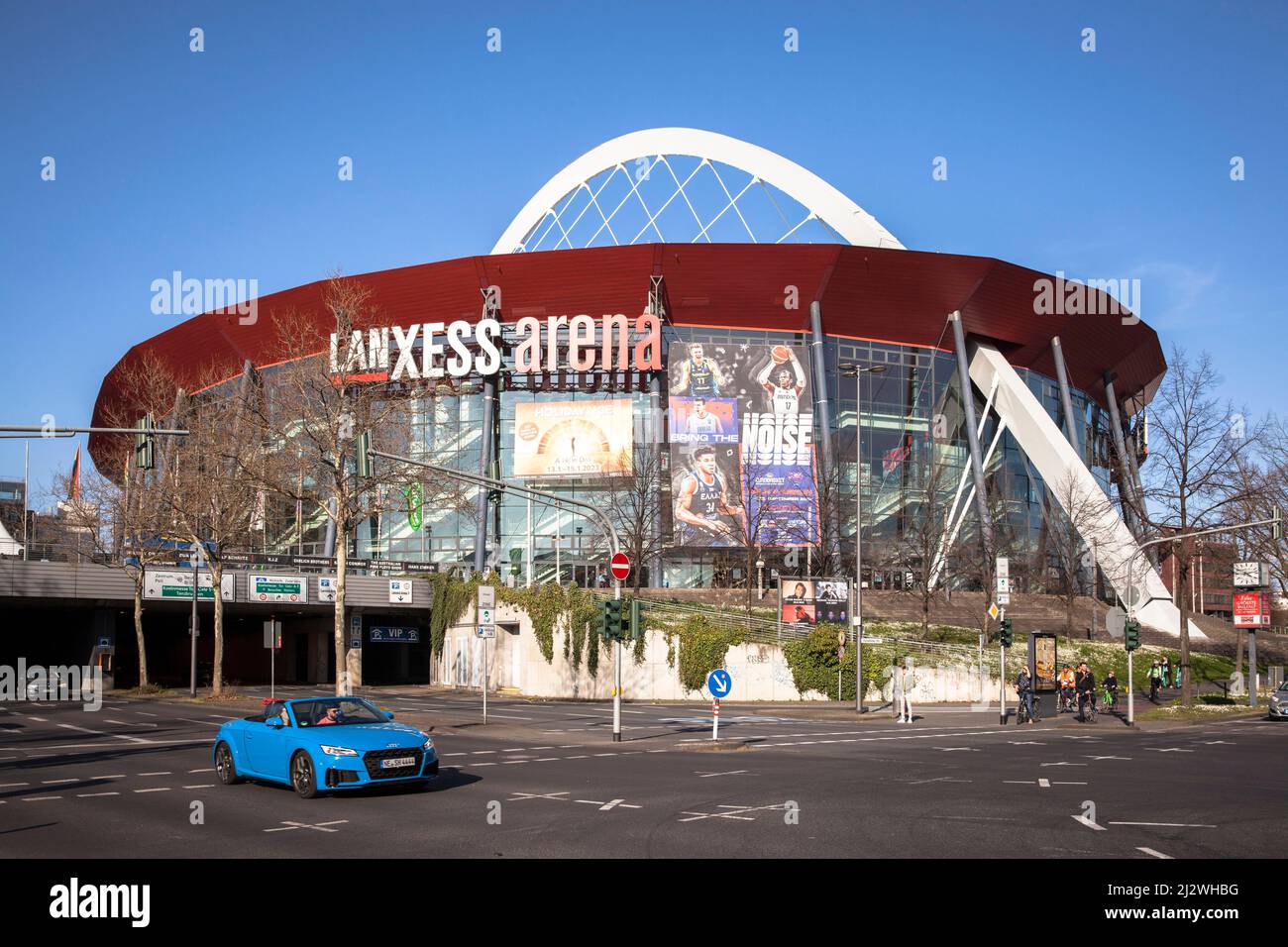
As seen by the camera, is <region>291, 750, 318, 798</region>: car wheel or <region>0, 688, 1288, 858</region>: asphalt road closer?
<region>0, 688, 1288, 858</region>: asphalt road

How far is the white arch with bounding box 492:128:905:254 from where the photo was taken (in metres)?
75.6

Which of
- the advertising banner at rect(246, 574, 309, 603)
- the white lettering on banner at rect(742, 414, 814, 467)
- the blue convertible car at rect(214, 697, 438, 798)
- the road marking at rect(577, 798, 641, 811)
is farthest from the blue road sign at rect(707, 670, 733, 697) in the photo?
the white lettering on banner at rect(742, 414, 814, 467)

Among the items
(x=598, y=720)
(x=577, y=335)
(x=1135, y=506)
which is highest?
(x=577, y=335)

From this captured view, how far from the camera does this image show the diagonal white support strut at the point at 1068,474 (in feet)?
206

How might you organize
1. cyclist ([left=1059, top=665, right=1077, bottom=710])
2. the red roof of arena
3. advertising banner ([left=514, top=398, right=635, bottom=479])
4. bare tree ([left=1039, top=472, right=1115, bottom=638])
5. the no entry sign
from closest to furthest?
the no entry sign → cyclist ([left=1059, top=665, right=1077, bottom=710]) → bare tree ([left=1039, top=472, right=1115, bottom=638]) → the red roof of arena → advertising banner ([left=514, top=398, right=635, bottom=479])

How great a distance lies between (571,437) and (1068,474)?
93.5 ft

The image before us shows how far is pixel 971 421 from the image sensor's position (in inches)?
2852

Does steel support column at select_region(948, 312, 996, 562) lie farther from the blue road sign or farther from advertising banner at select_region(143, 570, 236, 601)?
the blue road sign

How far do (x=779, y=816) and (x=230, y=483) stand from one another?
37.3 meters

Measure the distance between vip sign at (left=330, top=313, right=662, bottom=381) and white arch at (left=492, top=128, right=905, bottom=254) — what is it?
12.8m

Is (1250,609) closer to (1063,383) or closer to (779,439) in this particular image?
(779,439)
